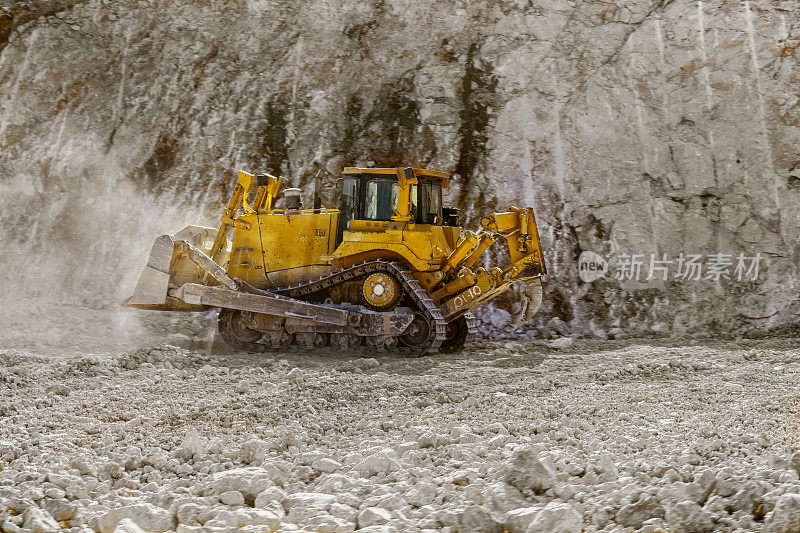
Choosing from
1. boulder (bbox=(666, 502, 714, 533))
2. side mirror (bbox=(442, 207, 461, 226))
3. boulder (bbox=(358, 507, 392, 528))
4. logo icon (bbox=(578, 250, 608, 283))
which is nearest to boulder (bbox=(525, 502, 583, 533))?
boulder (bbox=(666, 502, 714, 533))

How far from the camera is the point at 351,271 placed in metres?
10.3

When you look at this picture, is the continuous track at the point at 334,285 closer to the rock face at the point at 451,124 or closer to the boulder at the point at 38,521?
the rock face at the point at 451,124

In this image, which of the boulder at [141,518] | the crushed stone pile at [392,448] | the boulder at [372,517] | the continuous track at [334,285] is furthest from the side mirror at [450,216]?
the boulder at [141,518]

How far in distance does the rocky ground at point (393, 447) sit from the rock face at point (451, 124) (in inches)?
274

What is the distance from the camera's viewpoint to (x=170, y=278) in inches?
397

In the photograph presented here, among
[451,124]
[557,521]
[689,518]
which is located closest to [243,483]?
[557,521]

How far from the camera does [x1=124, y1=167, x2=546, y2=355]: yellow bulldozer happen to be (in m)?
9.95

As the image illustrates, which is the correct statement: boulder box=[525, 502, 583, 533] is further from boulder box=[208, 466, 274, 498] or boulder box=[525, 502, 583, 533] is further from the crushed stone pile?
boulder box=[208, 466, 274, 498]

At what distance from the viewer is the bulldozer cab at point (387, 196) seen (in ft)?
33.6

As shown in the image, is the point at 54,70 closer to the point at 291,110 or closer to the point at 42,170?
the point at 42,170

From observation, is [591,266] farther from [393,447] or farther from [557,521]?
[557,521]

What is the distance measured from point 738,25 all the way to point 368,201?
10935 millimetres

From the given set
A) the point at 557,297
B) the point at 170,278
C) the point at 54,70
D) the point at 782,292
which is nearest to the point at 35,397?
the point at 170,278

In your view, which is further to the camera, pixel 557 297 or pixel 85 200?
pixel 85 200
